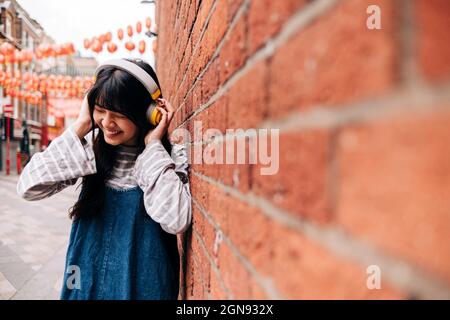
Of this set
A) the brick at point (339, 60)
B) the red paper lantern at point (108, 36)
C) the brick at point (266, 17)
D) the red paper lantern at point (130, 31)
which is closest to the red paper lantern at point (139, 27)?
the red paper lantern at point (130, 31)

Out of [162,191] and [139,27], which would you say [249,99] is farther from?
[139,27]

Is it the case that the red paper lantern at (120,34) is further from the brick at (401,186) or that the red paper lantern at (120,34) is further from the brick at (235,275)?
the brick at (401,186)

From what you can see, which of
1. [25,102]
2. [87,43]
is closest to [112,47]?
[87,43]

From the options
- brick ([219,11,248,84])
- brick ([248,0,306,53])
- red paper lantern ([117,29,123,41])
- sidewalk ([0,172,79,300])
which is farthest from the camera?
red paper lantern ([117,29,123,41])

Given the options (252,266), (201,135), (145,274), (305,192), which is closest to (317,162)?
(305,192)

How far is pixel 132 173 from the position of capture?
1820mm

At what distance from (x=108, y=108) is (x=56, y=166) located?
352 mm

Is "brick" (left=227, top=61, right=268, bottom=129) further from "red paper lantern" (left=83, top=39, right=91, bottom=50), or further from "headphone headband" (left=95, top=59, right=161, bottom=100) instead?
"red paper lantern" (left=83, top=39, right=91, bottom=50)

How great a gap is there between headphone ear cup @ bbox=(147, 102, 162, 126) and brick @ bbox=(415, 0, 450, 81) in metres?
1.52

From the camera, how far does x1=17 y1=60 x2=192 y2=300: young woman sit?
5.47 ft

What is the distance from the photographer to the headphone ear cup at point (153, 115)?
5.74 ft

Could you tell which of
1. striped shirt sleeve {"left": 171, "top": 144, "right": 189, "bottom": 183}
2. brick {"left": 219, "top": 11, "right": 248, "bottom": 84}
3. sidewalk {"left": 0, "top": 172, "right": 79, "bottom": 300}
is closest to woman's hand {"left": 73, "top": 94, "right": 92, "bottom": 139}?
striped shirt sleeve {"left": 171, "top": 144, "right": 189, "bottom": 183}

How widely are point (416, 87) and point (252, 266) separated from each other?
471 millimetres
